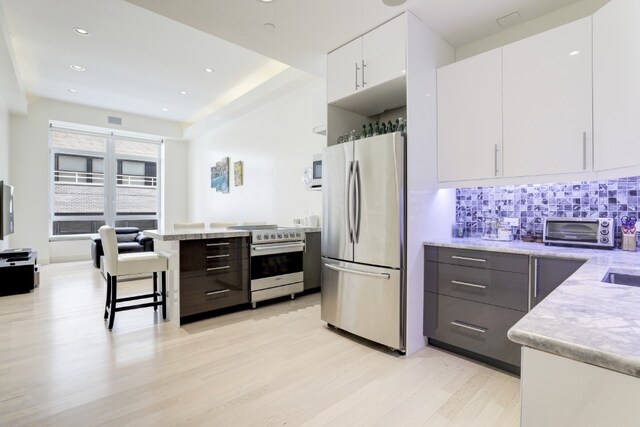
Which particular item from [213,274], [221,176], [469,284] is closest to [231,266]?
[213,274]

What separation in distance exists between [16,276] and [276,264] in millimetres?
3685

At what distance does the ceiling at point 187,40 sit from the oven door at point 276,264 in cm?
211

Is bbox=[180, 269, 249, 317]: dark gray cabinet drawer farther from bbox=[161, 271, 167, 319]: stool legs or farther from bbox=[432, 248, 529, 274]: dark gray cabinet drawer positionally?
bbox=[432, 248, 529, 274]: dark gray cabinet drawer

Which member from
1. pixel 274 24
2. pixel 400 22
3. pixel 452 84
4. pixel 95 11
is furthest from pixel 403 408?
pixel 95 11

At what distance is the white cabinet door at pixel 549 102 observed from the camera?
2064 millimetres

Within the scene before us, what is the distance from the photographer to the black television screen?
4317 mm

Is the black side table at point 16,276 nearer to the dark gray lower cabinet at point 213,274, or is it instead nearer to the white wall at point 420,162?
the dark gray lower cabinet at point 213,274

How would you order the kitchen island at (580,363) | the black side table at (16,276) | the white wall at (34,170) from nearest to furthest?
1. the kitchen island at (580,363)
2. the black side table at (16,276)
3. the white wall at (34,170)

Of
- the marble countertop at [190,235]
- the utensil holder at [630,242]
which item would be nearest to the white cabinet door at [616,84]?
the utensil holder at [630,242]

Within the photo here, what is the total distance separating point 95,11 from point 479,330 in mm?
5143

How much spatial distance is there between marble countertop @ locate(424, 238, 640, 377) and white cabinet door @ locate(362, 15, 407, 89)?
6.59 feet

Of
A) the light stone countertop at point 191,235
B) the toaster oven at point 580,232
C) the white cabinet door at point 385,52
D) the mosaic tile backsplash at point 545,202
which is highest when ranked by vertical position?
the white cabinet door at point 385,52

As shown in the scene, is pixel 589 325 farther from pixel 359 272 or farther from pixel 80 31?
pixel 80 31

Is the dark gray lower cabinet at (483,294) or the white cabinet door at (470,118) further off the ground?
the white cabinet door at (470,118)
